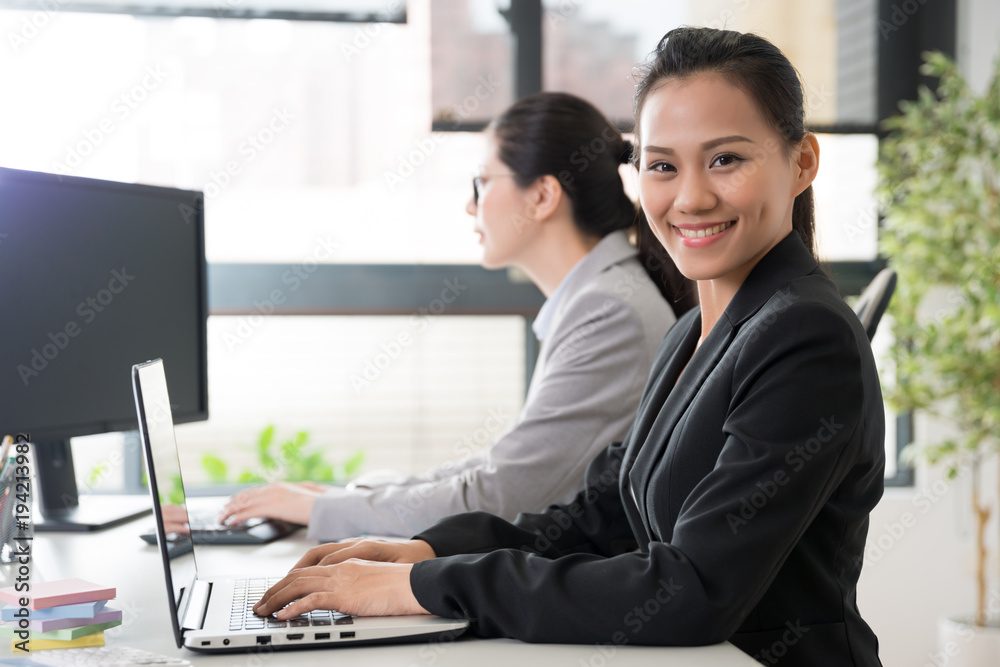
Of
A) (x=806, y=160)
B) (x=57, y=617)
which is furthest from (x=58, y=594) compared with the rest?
(x=806, y=160)

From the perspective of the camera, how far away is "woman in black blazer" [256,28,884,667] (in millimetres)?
867

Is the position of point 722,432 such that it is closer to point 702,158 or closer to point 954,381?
point 702,158

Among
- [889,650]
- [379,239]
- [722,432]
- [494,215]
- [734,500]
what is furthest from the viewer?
[889,650]

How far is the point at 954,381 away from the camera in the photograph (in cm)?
271

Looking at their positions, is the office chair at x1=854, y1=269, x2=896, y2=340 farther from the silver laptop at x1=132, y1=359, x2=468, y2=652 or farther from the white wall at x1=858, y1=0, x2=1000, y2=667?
the white wall at x1=858, y1=0, x2=1000, y2=667

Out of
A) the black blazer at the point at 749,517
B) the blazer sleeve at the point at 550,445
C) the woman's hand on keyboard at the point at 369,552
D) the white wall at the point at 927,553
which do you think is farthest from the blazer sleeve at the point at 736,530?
the white wall at the point at 927,553

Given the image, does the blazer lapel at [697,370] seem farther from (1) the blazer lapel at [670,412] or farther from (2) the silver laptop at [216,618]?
(2) the silver laptop at [216,618]

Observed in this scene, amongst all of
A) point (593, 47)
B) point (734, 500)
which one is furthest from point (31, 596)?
point (593, 47)

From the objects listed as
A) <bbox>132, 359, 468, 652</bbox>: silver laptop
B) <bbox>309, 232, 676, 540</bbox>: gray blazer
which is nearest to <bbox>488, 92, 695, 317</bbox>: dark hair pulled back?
<bbox>309, 232, 676, 540</bbox>: gray blazer

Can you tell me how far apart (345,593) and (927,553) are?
8.37ft

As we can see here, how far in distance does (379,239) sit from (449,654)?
1.91 meters

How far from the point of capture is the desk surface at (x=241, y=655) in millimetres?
873

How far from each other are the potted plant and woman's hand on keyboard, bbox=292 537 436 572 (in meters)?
2.10

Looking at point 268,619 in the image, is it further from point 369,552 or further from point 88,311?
point 88,311
